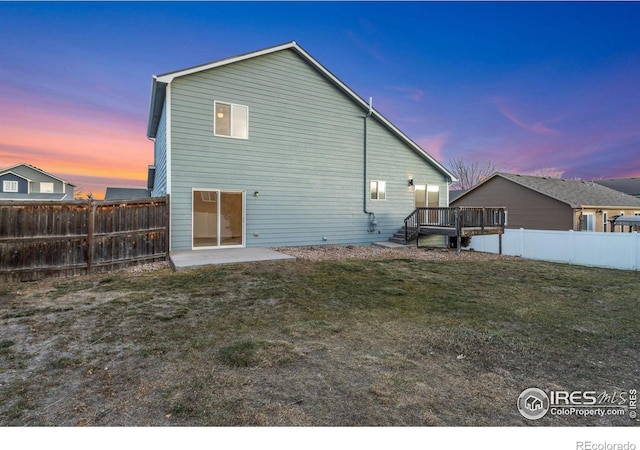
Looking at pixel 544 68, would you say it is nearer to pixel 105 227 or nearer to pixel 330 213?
pixel 330 213

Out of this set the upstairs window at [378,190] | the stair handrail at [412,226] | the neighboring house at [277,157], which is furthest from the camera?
the upstairs window at [378,190]

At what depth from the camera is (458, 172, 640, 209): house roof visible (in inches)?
798

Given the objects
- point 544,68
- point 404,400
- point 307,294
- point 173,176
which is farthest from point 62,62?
point 544,68

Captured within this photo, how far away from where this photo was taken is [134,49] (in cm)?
1178

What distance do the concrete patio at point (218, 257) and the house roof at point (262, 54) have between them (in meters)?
5.36

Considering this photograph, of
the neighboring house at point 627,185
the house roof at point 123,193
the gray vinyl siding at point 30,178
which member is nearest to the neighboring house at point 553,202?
the neighboring house at point 627,185

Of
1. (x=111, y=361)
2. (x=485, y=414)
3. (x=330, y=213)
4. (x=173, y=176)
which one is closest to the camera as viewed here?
(x=485, y=414)

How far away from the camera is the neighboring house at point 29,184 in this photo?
33750 millimetres

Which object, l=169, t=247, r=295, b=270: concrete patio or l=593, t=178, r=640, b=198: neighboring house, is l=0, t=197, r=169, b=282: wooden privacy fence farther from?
l=593, t=178, r=640, b=198: neighboring house

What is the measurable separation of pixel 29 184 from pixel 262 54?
4120 centimetres

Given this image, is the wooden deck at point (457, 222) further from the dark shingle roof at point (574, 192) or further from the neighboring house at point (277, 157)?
the dark shingle roof at point (574, 192)

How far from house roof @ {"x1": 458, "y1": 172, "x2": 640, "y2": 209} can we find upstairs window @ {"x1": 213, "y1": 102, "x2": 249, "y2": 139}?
20.0 meters

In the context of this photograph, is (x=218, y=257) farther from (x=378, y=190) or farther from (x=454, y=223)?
(x=454, y=223)

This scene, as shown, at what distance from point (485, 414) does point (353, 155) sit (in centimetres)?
1177
